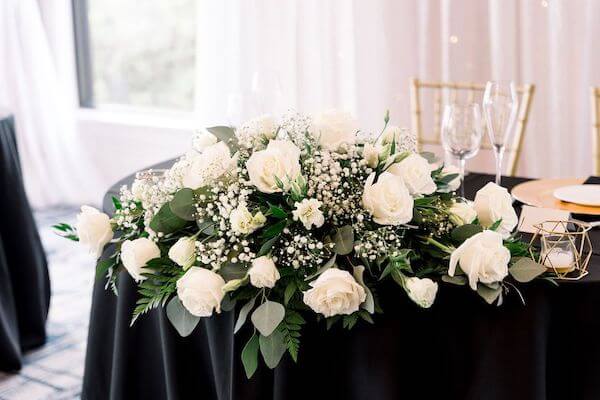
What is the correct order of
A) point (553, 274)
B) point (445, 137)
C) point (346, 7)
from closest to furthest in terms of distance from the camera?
point (553, 274)
point (445, 137)
point (346, 7)

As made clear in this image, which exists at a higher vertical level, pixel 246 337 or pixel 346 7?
pixel 346 7

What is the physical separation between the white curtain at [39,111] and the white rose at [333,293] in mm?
3739

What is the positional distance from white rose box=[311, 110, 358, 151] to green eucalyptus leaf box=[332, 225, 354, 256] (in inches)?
6.9

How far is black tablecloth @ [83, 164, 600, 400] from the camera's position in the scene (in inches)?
59.9

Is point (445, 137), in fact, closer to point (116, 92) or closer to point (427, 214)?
point (427, 214)

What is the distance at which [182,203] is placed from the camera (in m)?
1.55

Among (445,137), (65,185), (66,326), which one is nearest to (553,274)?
(445,137)

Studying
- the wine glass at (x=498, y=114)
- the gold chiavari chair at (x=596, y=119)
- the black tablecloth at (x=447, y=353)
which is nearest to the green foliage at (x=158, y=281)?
the black tablecloth at (x=447, y=353)

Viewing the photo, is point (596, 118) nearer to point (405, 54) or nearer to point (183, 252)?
point (405, 54)

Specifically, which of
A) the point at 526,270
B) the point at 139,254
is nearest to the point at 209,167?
the point at 139,254

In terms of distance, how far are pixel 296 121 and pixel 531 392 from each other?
2.12 ft

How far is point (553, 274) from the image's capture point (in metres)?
1.55

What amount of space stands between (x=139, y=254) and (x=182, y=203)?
0.12m

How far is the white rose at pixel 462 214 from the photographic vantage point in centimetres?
158
